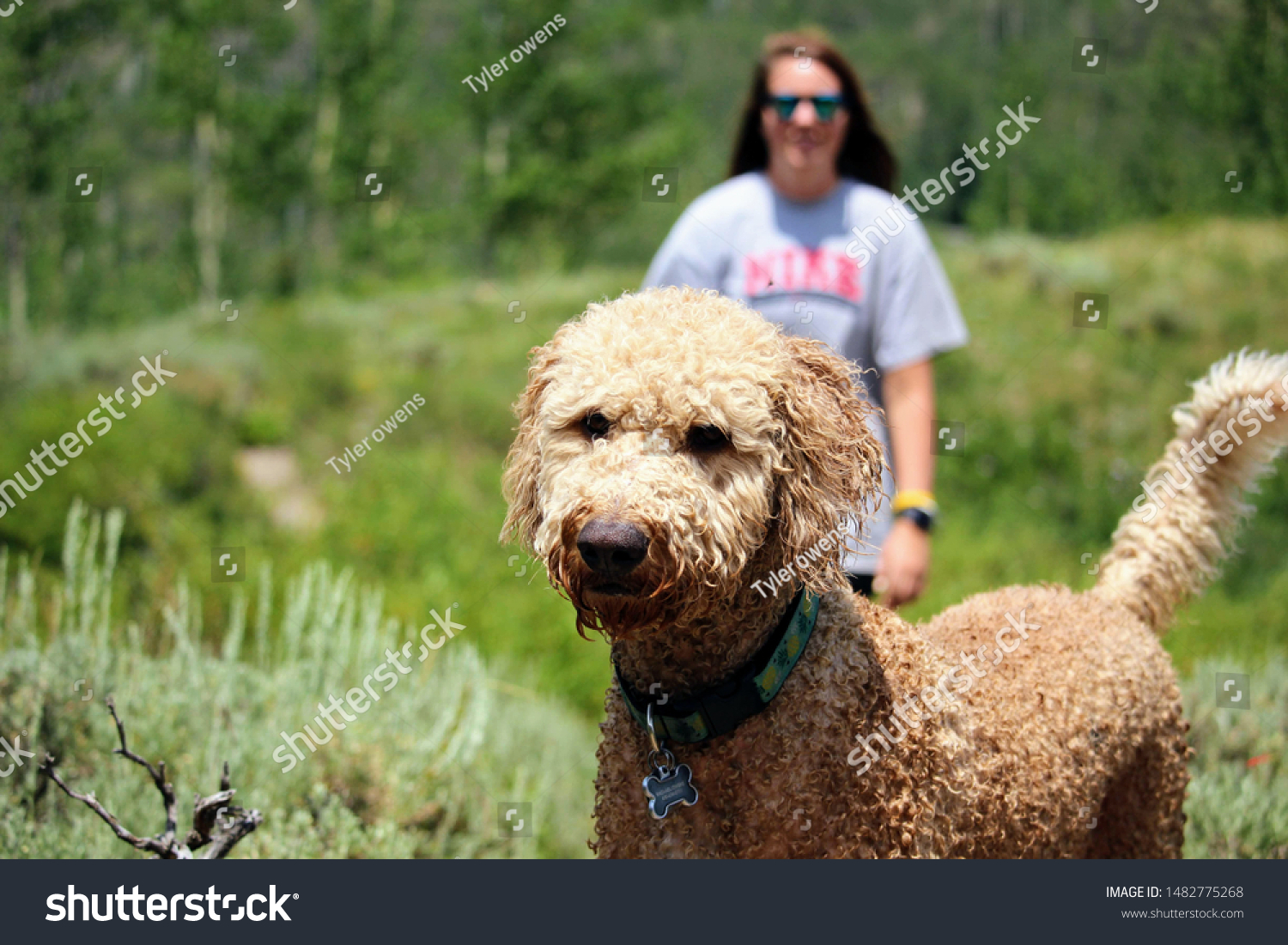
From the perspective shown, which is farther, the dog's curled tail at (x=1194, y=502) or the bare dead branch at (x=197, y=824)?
the dog's curled tail at (x=1194, y=502)

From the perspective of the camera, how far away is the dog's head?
1790 mm

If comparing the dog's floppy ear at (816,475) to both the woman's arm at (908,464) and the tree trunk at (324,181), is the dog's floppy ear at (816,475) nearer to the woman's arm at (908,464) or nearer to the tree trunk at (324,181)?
the woman's arm at (908,464)

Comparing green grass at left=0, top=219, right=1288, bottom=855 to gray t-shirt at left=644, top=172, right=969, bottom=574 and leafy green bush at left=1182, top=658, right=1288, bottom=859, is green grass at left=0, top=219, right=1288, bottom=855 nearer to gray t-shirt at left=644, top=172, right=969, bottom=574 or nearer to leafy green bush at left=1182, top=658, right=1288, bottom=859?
leafy green bush at left=1182, top=658, right=1288, bottom=859

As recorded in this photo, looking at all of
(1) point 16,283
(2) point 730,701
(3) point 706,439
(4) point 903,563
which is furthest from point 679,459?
(1) point 16,283

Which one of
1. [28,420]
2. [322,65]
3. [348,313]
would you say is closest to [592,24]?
[322,65]

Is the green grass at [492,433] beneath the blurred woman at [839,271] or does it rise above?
above

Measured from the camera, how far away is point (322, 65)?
35.7 feet

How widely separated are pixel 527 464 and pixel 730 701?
2.05ft

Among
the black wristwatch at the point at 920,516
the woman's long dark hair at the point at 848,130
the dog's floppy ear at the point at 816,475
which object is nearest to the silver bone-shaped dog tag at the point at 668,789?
the dog's floppy ear at the point at 816,475

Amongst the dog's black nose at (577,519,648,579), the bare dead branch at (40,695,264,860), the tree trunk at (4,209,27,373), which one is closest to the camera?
the dog's black nose at (577,519,648,579)

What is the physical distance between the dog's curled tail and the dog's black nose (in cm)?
169

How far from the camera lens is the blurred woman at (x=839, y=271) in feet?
10.3

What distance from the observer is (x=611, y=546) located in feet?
5.70

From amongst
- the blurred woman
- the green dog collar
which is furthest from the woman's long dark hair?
the green dog collar
